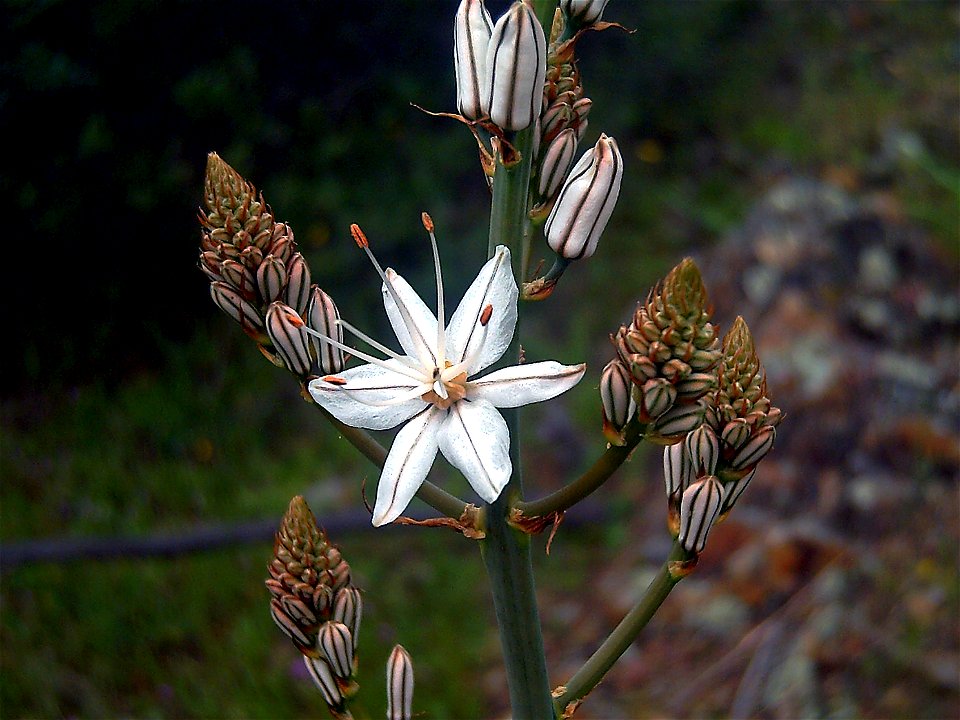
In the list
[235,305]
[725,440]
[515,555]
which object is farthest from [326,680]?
[725,440]

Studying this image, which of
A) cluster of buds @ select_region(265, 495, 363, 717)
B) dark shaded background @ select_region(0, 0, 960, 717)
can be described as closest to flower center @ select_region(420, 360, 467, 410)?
cluster of buds @ select_region(265, 495, 363, 717)

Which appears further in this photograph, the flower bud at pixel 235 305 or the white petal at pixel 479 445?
the flower bud at pixel 235 305

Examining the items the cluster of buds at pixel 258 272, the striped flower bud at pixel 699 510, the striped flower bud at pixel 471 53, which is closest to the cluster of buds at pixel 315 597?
the cluster of buds at pixel 258 272

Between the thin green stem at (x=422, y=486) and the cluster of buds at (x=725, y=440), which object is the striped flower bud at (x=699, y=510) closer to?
the cluster of buds at (x=725, y=440)

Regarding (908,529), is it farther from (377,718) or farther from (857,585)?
(377,718)

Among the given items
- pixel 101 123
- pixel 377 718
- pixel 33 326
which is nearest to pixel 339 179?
pixel 101 123

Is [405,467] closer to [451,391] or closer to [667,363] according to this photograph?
[451,391]
